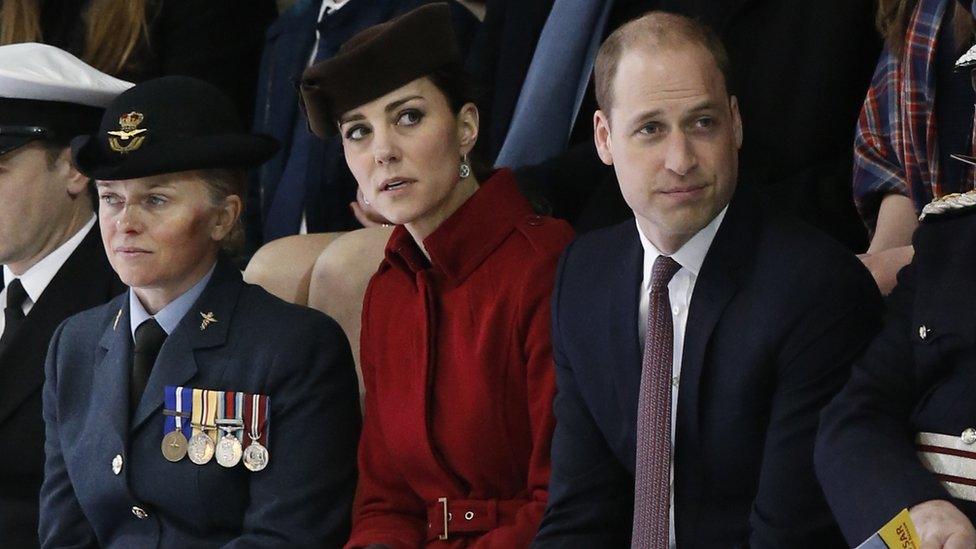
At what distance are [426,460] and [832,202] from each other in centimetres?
97

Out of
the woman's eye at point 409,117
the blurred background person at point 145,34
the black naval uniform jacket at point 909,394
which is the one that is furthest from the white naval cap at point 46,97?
the black naval uniform jacket at point 909,394

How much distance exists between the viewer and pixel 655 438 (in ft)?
7.98

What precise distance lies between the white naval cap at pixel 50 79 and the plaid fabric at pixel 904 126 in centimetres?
169

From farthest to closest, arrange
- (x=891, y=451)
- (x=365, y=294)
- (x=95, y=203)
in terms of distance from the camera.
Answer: (x=95, y=203) → (x=365, y=294) → (x=891, y=451)

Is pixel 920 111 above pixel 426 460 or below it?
above

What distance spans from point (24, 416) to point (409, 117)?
117 cm

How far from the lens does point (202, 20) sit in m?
4.43

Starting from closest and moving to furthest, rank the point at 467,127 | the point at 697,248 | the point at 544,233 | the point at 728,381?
the point at 728,381 < the point at 697,248 < the point at 544,233 < the point at 467,127

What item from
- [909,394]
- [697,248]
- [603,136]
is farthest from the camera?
[603,136]

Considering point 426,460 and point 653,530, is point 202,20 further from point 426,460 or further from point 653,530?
point 653,530

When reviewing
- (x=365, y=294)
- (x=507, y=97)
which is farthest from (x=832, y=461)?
(x=507, y=97)

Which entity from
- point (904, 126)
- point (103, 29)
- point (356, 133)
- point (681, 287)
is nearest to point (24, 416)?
point (356, 133)

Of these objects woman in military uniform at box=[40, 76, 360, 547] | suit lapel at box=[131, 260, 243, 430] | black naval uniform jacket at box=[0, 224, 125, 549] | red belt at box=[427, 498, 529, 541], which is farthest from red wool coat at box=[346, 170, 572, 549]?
black naval uniform jacket at box=[0, 224, 125, 549]

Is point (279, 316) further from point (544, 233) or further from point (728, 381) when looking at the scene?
point (728, 381)
